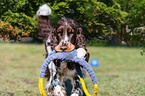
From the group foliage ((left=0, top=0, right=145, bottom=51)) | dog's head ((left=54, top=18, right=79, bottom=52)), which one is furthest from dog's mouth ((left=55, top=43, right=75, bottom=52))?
foliage ((left=0, top=0, right=145, bottom=51))

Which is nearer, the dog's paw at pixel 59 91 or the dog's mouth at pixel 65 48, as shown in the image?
the dog's mouth at pixel 65 48

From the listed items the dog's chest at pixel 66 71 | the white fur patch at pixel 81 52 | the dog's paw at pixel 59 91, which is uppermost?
the white fur patch at pixel 81 52

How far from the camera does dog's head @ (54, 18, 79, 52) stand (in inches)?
191

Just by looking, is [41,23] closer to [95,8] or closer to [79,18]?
[79,18]

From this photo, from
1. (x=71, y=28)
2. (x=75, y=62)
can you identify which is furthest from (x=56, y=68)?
(x=71, y=28)

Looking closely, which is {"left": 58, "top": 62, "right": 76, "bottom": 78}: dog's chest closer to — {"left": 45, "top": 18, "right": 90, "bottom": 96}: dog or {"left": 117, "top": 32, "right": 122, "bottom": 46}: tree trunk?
{"left": 45, "top": 18, "right": 90, "bottom": 96}: dog

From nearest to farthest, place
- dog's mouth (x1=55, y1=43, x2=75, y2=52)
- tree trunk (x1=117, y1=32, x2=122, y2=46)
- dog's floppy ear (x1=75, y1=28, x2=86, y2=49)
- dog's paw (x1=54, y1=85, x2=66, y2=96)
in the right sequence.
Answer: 1. dog's mouth (x1=55, y1=43, x2=75, y2=52)
2. dog's paw (x1=54, y1=85, x2=66, y2=96)
3. dog's floppy ear (x1=75, y1=28, x2=86, y2=49)
4. tree trunk (x1=117, y1=32, x2=122, y2=46)

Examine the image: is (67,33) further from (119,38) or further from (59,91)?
(119,38)

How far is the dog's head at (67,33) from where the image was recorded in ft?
15.9

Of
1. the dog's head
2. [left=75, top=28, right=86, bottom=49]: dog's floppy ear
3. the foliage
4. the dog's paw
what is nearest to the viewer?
the dog's head

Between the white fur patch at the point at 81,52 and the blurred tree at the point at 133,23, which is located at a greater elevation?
the blurred tree at the point at 133,23

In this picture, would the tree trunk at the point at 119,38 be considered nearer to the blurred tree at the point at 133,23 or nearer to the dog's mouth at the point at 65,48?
the blurred tree at the point at 133,23

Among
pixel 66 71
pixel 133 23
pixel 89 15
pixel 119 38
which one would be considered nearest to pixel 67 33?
pixel 66 71

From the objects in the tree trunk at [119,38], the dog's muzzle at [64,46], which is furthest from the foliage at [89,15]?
the dog's muzzle at [64,46]
